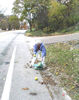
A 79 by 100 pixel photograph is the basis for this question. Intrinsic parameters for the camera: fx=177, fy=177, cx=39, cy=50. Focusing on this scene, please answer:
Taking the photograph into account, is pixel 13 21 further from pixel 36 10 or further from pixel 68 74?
pixel 68 74

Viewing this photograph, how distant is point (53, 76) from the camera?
6.85m

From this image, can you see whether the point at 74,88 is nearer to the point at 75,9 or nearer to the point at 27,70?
the point at 27,70

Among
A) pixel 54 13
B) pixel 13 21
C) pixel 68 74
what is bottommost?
pixel 68 74

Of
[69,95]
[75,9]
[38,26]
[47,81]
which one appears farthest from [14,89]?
[38,26]

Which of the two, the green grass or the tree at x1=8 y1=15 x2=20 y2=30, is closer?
the green grass

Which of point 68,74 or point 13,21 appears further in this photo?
point 13,21

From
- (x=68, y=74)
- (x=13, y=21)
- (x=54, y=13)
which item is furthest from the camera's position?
(x=13, y=21)

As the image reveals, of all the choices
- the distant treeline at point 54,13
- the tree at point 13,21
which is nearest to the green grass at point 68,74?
the distant treeline at point 54,13

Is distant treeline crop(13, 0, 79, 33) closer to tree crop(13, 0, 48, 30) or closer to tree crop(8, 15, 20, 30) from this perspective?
tree crop(13, 0, 48, 30)

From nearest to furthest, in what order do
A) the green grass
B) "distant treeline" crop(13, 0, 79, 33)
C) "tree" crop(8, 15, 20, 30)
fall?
the green grass → "distant treeline" crop(13, 0, 79, 33) → "tree" crop(8, 15, 20, 30)

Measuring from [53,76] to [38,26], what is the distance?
36.4m

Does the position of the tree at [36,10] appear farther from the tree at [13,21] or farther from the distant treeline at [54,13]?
the tree at [13,21]

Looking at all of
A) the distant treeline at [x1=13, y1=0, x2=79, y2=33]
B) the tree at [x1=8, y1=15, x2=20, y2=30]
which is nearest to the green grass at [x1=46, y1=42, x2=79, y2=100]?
the distant treeline at [x1=13, y1=0, x2=79, y2=33]

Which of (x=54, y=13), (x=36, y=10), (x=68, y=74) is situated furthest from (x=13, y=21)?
(x=68, y=74)
